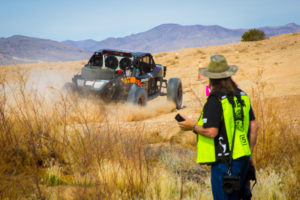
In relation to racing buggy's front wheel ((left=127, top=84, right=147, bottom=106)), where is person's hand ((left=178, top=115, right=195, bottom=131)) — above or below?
above

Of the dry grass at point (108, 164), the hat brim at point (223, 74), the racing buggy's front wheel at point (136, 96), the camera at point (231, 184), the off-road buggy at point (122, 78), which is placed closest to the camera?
the camera at point (231, 184)

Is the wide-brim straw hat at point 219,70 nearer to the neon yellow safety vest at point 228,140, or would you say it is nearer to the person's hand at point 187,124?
the neon yellow safety vest at point 228,140

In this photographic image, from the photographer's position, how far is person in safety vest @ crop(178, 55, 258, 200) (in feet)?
7.39

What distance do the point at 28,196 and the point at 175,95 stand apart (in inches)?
267

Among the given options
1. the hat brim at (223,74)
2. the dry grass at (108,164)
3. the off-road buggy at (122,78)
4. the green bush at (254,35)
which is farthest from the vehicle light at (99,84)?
the green bush at (254,35)

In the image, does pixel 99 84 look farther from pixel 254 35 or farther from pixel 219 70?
pixel 254 35

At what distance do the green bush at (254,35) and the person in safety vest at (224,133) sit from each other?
4115cm

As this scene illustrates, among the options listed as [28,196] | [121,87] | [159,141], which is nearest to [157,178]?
[28,196]

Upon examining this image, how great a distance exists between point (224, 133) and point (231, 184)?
38cm

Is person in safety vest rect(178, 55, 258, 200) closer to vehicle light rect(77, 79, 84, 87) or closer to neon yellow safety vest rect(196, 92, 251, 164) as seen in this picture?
neon yellow safety vest rect(196, 92, 251, 164)

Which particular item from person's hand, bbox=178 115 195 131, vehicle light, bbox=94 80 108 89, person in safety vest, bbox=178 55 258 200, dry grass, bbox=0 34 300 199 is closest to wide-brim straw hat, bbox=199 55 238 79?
person in safety vest, bbox=178 55 258 200

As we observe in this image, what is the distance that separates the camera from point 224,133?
229cm

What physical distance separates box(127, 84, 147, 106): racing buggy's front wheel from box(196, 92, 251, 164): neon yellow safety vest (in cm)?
549

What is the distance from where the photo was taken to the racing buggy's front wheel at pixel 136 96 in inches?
307
